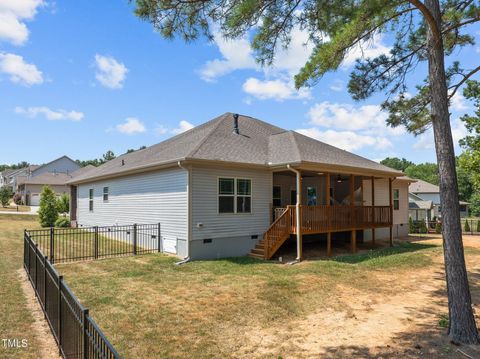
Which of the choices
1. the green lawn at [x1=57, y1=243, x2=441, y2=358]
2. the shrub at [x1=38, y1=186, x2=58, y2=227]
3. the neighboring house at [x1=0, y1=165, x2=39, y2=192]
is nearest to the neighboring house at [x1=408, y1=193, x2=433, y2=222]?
the green lawn at [x1=57, y1=243, x2=441, y2=358]

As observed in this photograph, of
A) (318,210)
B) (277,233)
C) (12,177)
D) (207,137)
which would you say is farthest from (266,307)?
(12,177)

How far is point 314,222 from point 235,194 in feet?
10.4

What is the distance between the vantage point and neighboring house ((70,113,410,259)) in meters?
11.7

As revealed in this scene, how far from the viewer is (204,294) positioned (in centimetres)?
765

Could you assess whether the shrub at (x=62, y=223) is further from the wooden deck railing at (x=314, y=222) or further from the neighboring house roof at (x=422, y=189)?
the neighboring house roof at (x=422, y=189)

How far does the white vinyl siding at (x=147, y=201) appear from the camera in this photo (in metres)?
11.9

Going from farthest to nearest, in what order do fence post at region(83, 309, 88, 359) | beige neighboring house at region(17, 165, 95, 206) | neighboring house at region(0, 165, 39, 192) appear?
neighboring house at region(0, 165, 39, 192) → beige neighboring house at region(17, 165, 95, 206) → fence post at region(83, 309, 88, 359)

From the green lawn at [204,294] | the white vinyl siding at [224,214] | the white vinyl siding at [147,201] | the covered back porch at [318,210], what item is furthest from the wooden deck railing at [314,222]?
the white vinyl siding at [147,201]

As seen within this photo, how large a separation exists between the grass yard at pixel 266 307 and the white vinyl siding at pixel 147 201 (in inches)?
63.2

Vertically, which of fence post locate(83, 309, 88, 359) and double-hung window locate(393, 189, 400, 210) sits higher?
double-hung window locate(393, 189, 400, 210)

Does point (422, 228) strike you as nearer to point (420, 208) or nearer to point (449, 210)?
point (420, 208)

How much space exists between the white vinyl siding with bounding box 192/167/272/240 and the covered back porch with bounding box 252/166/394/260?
26.0 inches

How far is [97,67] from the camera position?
1227 centimetres

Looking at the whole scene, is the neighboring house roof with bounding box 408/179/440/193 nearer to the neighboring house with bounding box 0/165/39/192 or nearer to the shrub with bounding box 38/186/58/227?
the shrub with bounding box 38/186/58/227
